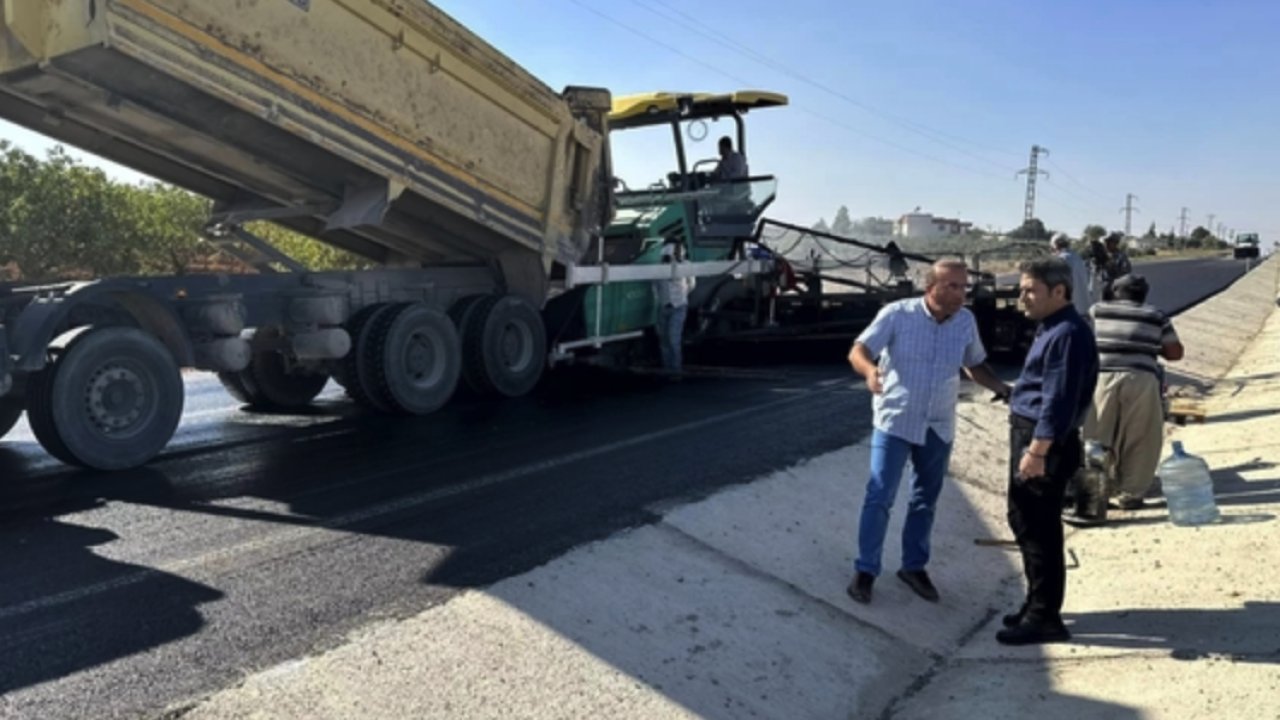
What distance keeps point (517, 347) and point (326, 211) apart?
2.33 m

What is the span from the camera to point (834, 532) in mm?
5910

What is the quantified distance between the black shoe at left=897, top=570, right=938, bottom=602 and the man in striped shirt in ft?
7.58

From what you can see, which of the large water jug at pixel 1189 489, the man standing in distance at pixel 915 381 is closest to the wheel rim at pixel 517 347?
the man standing in distance at pixel 915 381

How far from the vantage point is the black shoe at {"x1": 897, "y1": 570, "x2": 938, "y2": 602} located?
516 centimetres

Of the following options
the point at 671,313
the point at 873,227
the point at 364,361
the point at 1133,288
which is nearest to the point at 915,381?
the point at 1133,288

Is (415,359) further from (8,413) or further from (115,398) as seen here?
(8,413)

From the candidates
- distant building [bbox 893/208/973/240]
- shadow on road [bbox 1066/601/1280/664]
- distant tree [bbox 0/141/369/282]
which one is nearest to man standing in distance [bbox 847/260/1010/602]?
shadow on road [bbox 1066/601/1280/664]

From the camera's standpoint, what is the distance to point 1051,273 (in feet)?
14.5

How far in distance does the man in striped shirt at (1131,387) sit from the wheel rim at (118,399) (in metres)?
6.00

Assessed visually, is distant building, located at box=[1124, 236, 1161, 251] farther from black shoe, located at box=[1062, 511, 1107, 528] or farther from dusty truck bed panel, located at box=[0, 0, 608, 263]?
black shoe, located at box=[1062, 511, 1107, 528]

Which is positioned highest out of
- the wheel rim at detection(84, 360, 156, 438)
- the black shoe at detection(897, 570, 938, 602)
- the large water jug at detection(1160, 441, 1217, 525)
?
the wheel rim at detection(84, 360, 156, 438)

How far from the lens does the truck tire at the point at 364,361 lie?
8367mm

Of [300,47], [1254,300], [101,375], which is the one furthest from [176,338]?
[1254,300]

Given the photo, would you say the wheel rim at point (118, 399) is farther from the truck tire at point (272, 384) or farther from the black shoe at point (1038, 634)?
the black shoe at point (1038, 634)
